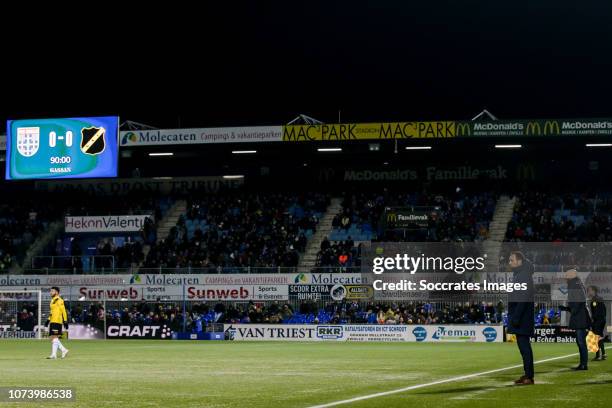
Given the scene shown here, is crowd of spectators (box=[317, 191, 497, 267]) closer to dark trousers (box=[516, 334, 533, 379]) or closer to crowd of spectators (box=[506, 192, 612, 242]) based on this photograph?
crowd of spectators (box=[506, 192, 612, 242])

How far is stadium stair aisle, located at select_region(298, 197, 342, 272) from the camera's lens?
53.7m

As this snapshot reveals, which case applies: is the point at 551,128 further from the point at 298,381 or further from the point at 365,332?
the point at 298,381

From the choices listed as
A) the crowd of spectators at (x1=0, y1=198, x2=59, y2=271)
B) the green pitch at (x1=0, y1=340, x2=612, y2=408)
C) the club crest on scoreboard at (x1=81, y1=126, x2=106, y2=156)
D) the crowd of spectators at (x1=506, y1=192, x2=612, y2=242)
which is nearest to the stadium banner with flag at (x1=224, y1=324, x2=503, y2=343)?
the crowd of spectators at (x1=506, y1=192, x2=612, y2=242)

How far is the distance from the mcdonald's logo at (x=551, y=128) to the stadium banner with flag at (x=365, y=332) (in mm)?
13747

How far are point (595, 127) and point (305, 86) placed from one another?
22.0 meters

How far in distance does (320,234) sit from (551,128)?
46.3 feet

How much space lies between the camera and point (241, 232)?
5678 cm

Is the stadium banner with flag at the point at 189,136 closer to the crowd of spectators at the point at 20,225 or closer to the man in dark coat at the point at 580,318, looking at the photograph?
the crowd of spectators at the point at 20,225

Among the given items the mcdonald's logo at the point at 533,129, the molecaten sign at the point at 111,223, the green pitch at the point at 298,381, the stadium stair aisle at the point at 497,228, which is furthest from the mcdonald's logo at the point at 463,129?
the green pitch at the point at 298,381

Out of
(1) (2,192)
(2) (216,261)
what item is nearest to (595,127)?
(2) (216,261)

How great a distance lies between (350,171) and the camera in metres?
64.0

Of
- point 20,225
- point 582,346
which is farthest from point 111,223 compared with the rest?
point 582,346

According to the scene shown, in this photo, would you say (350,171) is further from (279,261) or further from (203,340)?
(203,340)

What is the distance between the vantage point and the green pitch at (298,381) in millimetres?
13125
